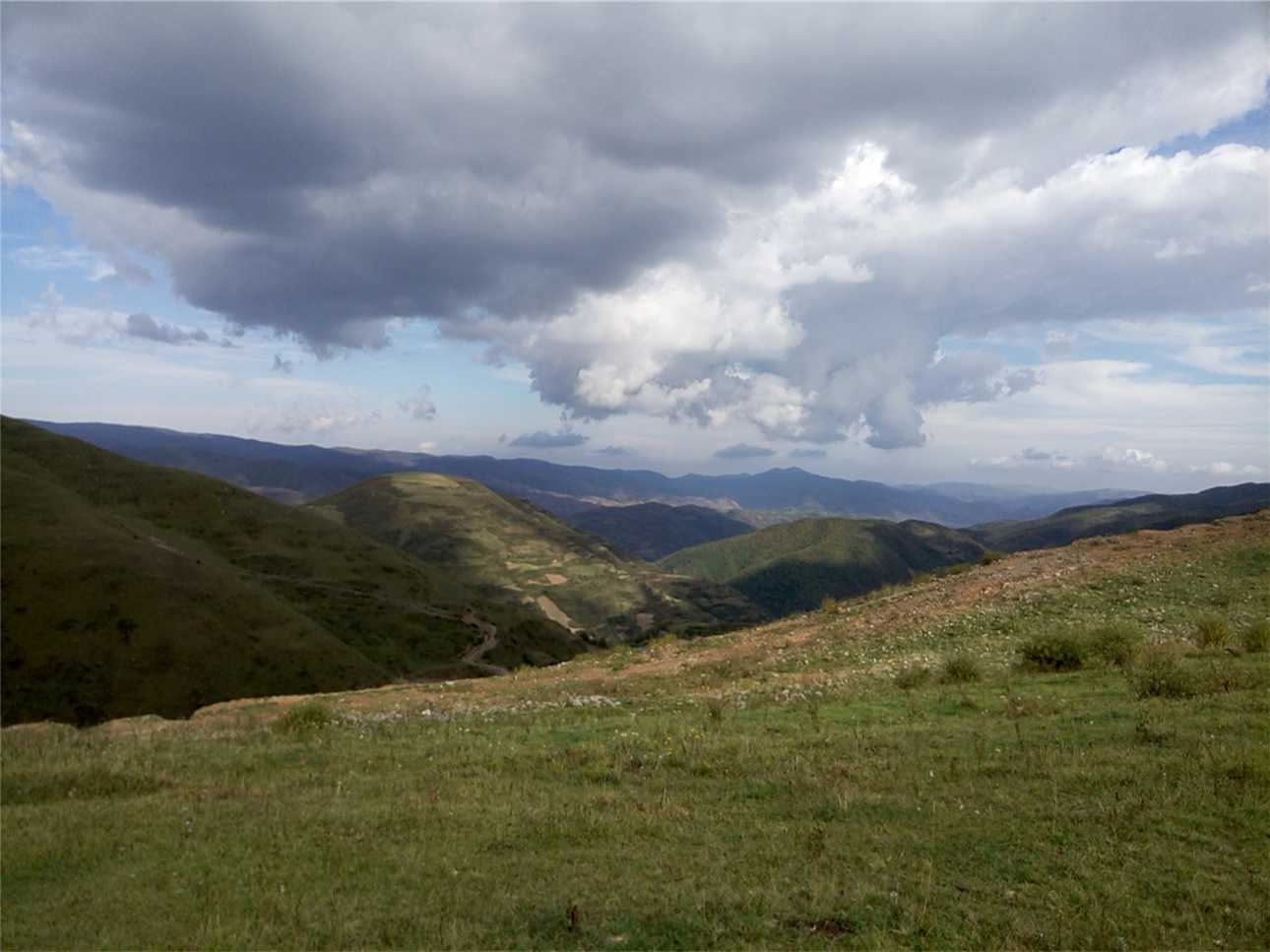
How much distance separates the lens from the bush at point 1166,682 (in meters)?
15.7

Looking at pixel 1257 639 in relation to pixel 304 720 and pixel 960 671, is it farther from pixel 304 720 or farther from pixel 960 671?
pixel 304 720

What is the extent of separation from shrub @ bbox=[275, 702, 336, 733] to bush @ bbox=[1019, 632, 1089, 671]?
20.2m

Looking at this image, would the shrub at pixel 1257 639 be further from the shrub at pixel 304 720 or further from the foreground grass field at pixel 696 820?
the shrub at pixel 304 720

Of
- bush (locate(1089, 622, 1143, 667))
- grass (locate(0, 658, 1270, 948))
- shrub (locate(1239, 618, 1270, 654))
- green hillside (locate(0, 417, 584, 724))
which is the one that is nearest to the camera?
grass (locate(0, 658, 1270, 948))

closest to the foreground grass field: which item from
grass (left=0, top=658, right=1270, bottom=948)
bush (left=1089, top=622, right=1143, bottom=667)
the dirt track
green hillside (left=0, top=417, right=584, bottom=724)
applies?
grass (left=0, top=658, right=1270, bottom=948)

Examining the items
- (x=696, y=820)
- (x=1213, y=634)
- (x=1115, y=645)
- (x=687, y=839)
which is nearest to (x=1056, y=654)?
(x=1115, y=645)

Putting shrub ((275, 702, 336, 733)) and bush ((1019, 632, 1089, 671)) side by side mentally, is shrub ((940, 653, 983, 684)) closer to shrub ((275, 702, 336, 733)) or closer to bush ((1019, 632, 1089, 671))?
bush ((1019, 632, 1089, 671))

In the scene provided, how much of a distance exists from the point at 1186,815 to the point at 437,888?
9722 millimetres

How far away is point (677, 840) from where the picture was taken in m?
9.87

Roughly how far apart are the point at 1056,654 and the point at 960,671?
2974 millimetres

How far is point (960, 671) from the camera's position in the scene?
67.3ft

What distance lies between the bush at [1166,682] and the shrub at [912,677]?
200 inches

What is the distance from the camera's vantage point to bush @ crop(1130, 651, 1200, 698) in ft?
51.6

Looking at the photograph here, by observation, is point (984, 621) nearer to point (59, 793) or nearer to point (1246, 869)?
point (1246, 869)
